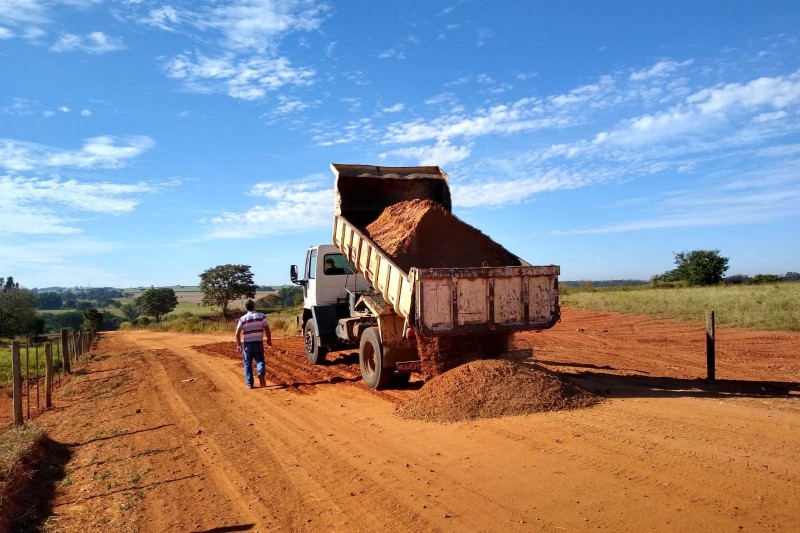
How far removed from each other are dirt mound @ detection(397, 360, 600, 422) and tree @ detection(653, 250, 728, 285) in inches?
Answer: 1731

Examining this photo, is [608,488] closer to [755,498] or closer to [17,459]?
[755,498]

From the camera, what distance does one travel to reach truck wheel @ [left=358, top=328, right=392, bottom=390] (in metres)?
9.42

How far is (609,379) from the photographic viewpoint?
10.1 meters

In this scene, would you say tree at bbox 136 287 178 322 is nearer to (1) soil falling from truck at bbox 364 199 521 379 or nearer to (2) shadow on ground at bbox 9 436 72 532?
(1) soil falling from truck at bbox 364 199 521 379

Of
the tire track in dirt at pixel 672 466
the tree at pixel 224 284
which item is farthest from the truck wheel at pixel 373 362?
the tree at pixel 224 284

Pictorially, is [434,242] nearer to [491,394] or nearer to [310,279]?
[491,394]

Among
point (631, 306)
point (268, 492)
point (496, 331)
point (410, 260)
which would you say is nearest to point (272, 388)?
point (410, 260)

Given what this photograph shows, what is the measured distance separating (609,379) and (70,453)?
28.1 feet

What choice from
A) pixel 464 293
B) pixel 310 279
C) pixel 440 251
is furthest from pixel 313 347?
pixel 464 293

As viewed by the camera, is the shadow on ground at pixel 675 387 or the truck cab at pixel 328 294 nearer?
the shadow on ground at pixel 675 387

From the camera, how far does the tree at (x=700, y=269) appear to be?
46.3 metres

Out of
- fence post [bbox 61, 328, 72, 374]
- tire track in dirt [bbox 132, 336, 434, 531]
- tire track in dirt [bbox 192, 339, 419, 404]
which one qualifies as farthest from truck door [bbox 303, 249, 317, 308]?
fence post [bbox 61, 328, 72, 374]

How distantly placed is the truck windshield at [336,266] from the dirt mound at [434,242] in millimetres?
2500

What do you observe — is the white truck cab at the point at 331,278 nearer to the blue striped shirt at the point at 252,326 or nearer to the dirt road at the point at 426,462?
the blue striped shirt at the point at 252,326
